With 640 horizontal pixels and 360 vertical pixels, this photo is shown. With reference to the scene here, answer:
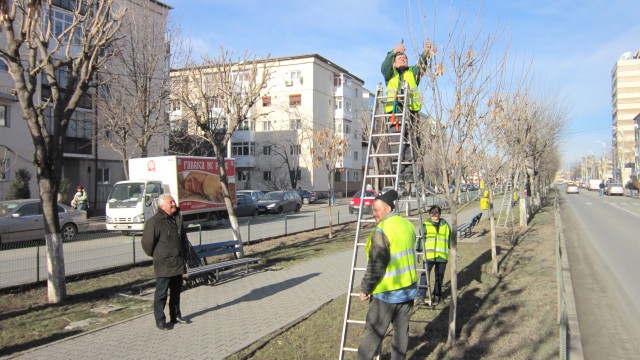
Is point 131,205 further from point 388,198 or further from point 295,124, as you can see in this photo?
point 295,124

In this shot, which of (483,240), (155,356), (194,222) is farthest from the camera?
(194,222)

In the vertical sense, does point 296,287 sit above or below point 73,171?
below

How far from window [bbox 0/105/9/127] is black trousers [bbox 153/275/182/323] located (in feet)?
84.9

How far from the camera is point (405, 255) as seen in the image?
4.15 meters

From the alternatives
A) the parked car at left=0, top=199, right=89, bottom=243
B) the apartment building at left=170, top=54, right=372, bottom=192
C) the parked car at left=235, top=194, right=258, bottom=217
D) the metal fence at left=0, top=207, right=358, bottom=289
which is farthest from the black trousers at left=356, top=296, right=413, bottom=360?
the apartment building at left=170, top=54, right=372, bottom=192

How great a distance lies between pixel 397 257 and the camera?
13.5 feet

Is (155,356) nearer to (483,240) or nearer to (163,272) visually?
(163,272)

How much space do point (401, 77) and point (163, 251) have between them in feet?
13.4

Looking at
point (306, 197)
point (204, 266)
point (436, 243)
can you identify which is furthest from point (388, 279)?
point (306, 197)

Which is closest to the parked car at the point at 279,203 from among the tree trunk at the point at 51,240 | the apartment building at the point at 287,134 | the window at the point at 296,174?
the window at the point at 296,174

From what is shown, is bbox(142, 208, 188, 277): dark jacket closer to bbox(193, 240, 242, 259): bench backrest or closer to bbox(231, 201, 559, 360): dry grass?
bbox(231, 201, 559, 360): dry grass

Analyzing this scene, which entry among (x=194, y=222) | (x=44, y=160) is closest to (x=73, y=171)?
(x=194, y=222)

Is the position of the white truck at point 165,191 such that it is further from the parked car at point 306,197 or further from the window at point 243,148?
the window at point 243,148

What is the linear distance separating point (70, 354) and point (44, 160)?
11.8 feet
